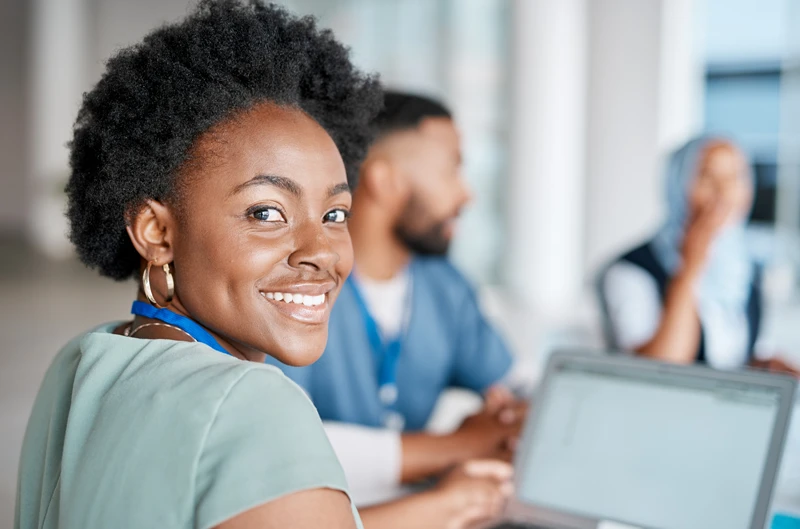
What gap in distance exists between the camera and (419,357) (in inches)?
73.4

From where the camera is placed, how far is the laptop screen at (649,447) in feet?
3.45

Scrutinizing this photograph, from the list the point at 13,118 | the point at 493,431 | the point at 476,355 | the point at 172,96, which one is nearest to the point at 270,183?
the point at 172,96

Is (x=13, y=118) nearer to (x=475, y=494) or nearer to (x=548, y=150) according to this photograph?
(x=548, y=150)

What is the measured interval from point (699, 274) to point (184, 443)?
5.79 ft

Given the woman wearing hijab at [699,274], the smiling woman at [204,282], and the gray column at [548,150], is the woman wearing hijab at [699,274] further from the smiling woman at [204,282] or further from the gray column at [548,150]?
the gray column at [548,150]

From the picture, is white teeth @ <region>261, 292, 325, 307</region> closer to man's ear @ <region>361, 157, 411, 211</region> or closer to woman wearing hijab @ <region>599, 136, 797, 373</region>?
man's ear @ <region>361, 157, 411, 211</region>

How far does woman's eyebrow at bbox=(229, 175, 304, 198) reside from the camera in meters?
0.78

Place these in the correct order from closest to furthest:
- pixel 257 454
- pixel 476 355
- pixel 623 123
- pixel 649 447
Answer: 1. pixel 257 454
2. pixel 649 447
3. pixel 476 355
4. pixel 623 123

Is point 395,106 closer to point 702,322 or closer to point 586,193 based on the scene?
point 702,322

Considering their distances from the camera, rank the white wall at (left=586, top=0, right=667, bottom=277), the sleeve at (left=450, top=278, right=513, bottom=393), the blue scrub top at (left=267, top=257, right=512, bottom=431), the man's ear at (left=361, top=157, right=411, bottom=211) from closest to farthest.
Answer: the blue scrub top at (left=267, top=257, right=512, bottom=431) → the man's ear at (left=361, top=157, right=411, bottom=211) → the sleeve at (left=450, top=278, right=513, bottom=393) → the white wall at (left=586, top=0, right=667, bottom=277)

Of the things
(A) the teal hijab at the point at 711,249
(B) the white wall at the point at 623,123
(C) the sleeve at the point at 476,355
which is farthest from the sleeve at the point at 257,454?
(B) the white wall at the point at 623,123

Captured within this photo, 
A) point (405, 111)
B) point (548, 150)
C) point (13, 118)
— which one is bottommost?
point (405, 111)

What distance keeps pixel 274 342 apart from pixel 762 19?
494 centimetres

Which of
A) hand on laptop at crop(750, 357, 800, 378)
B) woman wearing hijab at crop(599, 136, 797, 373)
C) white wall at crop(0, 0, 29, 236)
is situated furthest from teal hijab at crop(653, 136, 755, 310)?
white wall at crop(0, 0, 29, 236)
